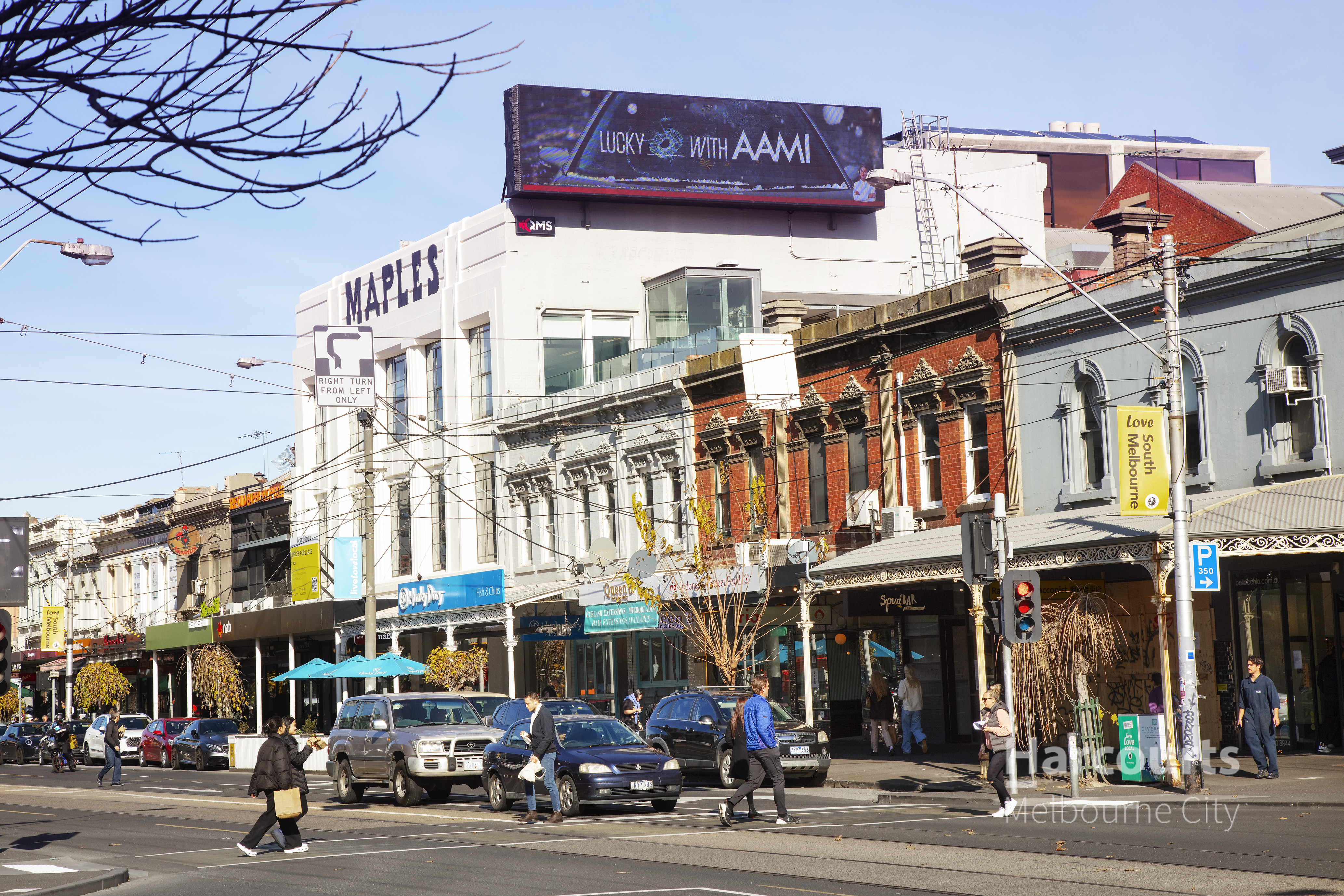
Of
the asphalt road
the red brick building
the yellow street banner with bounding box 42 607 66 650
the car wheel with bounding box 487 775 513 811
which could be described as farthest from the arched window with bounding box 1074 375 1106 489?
the yellow street banner with bounding box 42 607 66 650

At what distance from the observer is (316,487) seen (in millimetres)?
56250

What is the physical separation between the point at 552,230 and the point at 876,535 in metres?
18.3

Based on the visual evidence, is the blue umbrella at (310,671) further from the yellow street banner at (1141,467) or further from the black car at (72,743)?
the yellow street banner at (1141,467)

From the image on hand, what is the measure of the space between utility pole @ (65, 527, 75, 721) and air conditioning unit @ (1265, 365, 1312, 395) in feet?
169

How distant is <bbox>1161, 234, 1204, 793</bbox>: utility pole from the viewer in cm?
2016

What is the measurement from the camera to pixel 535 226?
4591 centimetres

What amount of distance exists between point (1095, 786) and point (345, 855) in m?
10.7

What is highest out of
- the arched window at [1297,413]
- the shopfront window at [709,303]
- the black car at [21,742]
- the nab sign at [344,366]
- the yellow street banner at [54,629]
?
the shopfront window at [709,303]

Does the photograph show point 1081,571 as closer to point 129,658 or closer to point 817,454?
point 817,454

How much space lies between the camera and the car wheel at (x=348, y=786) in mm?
25219

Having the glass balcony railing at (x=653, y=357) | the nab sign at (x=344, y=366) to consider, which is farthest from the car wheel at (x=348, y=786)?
the glass balcony railing at (x=653, y=357)

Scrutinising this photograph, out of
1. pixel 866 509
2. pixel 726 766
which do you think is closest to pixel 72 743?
pixel 866 509

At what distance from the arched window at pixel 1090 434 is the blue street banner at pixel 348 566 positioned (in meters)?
29.4

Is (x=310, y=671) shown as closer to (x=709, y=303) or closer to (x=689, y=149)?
(x=709, y=303)
